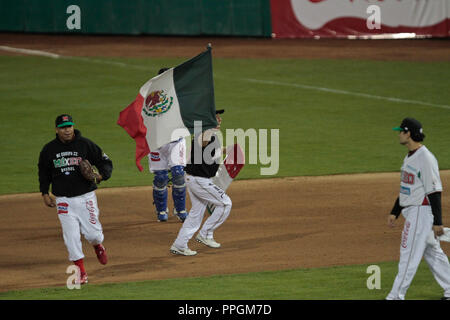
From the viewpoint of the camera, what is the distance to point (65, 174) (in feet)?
34.9

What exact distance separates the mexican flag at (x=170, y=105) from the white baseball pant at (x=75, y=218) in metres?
2.27

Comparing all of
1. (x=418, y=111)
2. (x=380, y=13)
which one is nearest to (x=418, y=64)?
(x=380, y=13)

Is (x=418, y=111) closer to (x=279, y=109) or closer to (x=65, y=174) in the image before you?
(x=279, y=109)

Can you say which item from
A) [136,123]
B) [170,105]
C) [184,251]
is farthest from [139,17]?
[184,251]

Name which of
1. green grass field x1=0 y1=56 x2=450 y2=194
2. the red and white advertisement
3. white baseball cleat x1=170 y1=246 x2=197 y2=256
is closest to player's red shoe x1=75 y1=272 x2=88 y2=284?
white baseball cleat x1=170 y1=246 x2=197 y2=256

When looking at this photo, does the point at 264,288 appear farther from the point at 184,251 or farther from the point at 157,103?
the point at 157,103

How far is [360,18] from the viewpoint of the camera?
34.3m

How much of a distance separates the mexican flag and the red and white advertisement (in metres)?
21.8

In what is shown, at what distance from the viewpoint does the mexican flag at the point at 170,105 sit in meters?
12.9

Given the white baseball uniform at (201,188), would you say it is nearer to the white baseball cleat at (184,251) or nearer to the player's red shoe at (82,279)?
the white baseball cleat at (184,251)

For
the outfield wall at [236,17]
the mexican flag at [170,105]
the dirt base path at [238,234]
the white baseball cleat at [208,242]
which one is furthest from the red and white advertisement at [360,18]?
the white baseball cleat at [208,242]

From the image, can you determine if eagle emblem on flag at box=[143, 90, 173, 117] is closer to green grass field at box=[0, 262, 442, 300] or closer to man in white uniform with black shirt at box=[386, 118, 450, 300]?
green grass field at box=[0, 262, 442, 300]

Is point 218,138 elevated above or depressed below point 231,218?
above
